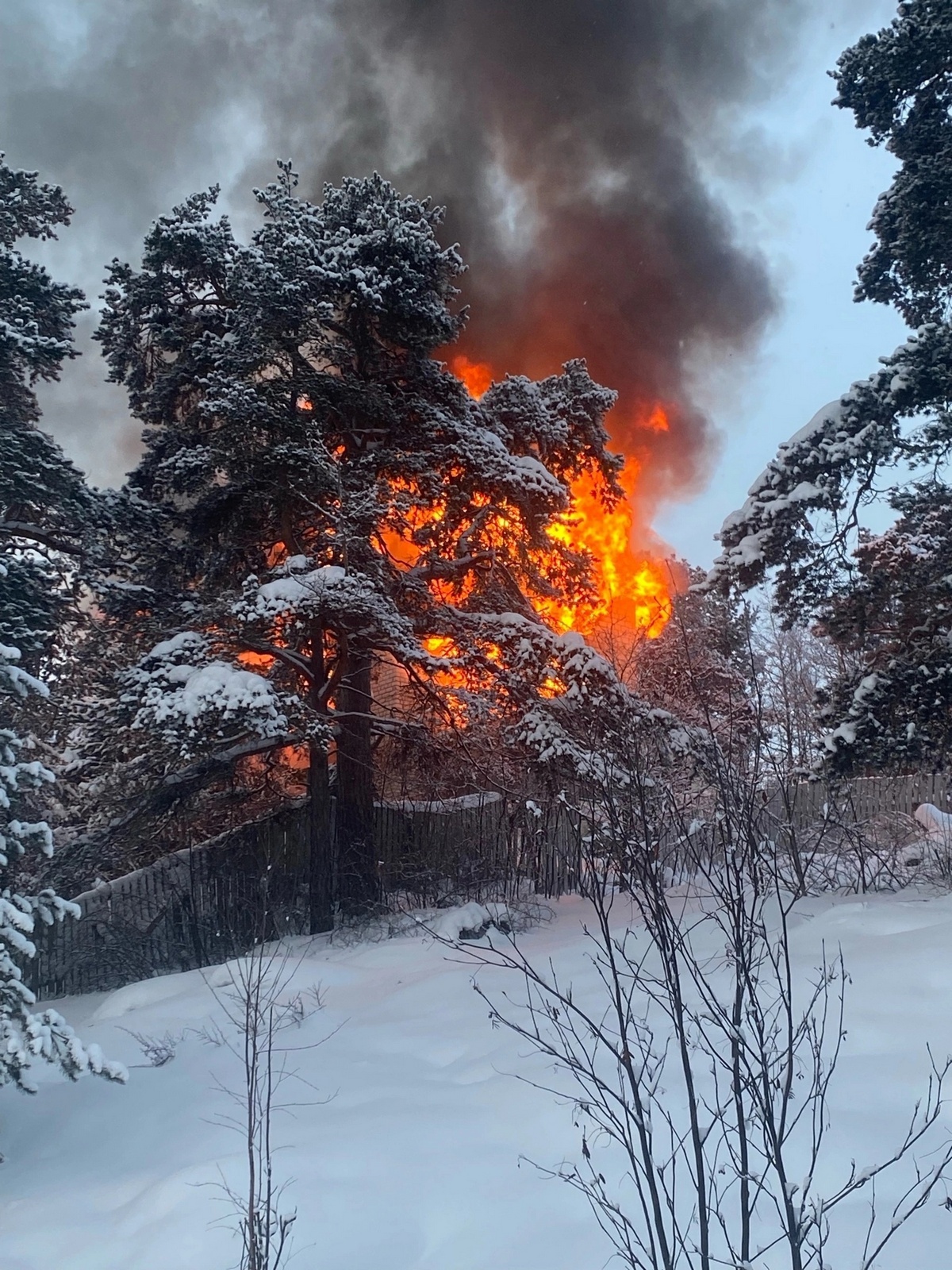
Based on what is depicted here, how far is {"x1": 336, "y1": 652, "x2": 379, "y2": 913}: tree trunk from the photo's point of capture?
38.6ft

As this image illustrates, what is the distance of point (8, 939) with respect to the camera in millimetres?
4590

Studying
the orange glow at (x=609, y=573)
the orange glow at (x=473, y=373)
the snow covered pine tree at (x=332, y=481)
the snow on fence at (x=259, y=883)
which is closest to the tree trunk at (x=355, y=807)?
the snow covered pine tree at (x=332, y=481)

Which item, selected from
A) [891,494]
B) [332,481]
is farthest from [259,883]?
[891,494]

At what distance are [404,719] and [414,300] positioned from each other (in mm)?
6453

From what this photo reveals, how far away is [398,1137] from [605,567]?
51.6ft

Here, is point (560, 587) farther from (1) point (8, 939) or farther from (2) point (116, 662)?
(1) point (8, 939)

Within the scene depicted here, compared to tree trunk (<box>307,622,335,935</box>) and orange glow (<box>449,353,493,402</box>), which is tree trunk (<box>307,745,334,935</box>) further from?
orange glow (<box>449,353,493,402</box>)

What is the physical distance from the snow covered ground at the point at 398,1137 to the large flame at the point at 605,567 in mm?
8251

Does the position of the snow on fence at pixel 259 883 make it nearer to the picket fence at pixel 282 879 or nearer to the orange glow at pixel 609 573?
the picket fence at pixel 282 879

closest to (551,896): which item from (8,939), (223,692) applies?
(223,692)

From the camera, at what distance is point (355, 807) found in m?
12.1

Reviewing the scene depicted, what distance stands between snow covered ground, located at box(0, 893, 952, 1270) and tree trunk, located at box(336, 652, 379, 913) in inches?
196

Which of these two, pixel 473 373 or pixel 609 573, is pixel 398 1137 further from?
pixel 473 373

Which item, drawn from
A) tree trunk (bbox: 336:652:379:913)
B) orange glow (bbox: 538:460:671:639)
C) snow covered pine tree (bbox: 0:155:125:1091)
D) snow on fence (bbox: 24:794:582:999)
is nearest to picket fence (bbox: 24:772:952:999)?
snow on fence (bbox: 24:794:582:999)
